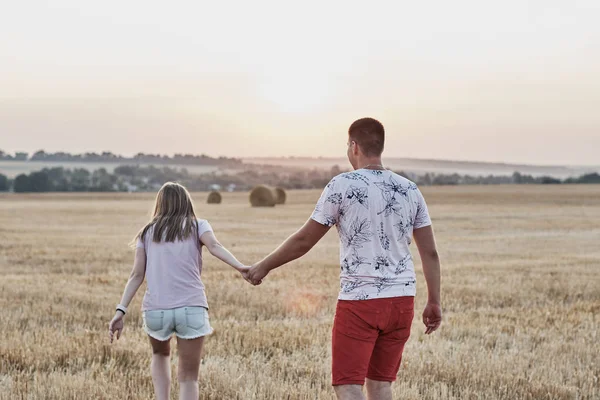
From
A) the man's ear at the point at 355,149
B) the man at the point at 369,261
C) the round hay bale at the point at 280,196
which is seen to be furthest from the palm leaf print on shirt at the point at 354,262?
the round hay bale at the point at 280,196

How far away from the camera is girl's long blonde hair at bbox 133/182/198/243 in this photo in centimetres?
491

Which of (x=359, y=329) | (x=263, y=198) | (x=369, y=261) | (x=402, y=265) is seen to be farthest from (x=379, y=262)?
(x=263, y=198)

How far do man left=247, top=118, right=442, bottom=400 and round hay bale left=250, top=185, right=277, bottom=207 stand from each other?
1998 inches

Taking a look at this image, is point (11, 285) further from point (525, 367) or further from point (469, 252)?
point (469, 252)

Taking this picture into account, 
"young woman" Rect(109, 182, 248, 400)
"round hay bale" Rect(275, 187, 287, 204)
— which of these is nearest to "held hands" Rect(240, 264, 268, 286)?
"young woman" Rect(109, 182, 248, 400)

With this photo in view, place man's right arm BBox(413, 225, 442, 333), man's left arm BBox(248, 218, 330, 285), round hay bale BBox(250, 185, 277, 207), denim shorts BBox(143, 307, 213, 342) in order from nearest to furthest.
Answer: man's left arm BBox(248, 218, 330, 285)
man's right arm BBox(413, 225, 442, 333)
denim shorts BBox(143, 307, 213, 342)
round hay bale BBox(250, 185, 277, 207)

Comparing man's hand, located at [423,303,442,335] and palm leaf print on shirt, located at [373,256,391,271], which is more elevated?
palm leaf print on shirt, located at [373,256,391,271]

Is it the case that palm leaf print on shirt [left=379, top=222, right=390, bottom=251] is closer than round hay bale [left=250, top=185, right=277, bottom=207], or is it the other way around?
palm leaf print on shirt [left=379, top=222, right=390, bottom=251]

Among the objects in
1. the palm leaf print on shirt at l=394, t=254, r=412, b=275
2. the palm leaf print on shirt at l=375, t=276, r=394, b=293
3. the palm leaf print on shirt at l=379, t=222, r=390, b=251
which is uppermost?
the palm leaf print on shirt at l=379, t=222, r=390, b=251

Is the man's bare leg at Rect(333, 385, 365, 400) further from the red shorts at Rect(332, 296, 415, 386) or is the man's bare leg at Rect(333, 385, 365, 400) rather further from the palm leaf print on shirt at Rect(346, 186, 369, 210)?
the palm leaf print on shirt at Rect(346, 186, 369, 210)

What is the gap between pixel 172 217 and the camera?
4965mm

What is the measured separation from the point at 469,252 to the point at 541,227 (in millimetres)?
13362

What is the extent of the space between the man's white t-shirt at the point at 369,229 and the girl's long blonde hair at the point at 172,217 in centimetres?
97

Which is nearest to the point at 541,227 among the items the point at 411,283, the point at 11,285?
the point at 11,285
